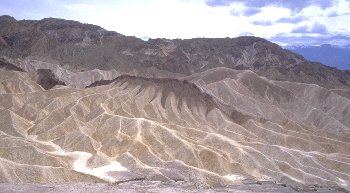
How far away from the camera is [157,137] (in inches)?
3999

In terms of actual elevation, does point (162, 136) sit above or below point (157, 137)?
above

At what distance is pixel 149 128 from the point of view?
104 meters

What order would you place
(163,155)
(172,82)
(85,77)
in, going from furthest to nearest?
(85,77)
(172,82)
(163,155)

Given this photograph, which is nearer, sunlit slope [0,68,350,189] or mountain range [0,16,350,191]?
mountain range [0,16,350,191]

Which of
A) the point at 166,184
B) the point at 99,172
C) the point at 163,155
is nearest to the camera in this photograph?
the point at 166,184

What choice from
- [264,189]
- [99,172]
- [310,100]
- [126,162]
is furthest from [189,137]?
[310,100]

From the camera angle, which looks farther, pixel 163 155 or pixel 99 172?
pixel 163 155

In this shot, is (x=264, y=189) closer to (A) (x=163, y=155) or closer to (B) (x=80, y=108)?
(A) (x=163, y=155)

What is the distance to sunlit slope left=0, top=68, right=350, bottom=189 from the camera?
84750 millimetres

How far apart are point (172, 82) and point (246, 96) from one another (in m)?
31.1

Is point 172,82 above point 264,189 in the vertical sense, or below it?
above

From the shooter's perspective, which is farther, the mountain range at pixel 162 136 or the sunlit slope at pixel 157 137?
the sunlit slope at pixel 157 137

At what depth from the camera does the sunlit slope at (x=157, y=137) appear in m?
84.8

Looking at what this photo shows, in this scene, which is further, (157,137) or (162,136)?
(162,136)
